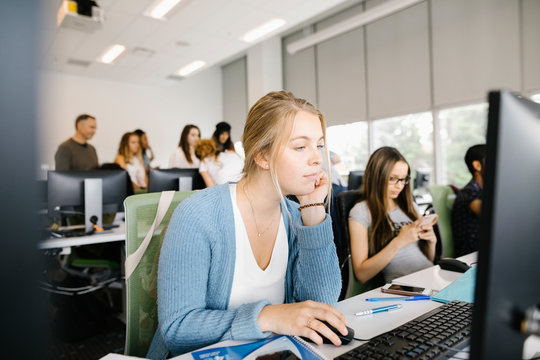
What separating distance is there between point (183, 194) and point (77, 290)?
54.8 inches

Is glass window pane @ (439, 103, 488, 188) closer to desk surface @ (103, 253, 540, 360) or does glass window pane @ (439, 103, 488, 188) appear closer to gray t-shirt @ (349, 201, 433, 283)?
gray t-shirt @ (349, 201, 433, 283)

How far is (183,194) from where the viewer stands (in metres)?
1.11

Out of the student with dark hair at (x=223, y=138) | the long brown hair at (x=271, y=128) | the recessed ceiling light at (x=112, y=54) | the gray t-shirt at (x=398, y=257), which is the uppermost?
the recessed ceiling light at (x=112, y=54)

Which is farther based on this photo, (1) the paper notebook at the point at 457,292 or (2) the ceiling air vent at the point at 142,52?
(2) the ceiling air vent at the point at 142,52

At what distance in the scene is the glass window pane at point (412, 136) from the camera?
546 centimetres

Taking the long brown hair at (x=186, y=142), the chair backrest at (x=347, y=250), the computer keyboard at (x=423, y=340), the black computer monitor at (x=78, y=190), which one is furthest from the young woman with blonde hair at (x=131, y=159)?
the computer keyboard at (x=423, y=340)

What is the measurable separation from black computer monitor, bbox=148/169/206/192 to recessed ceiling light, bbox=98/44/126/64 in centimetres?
373

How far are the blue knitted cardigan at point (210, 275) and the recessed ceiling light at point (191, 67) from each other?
614cm

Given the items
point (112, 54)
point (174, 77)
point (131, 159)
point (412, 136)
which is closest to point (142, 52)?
point (112, 54)

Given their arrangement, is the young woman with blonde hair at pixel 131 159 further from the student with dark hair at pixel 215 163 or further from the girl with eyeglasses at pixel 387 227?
the girl with eyeglasses at pixel 387 227

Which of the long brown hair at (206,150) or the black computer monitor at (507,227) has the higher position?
the long brown hair at (206,150)

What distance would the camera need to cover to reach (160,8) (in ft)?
15.3

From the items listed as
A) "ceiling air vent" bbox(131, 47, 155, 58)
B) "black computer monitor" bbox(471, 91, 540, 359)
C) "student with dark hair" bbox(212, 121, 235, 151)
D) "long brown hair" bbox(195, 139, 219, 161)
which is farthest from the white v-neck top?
"ceiling air vent" bbox(131, 47, 155, 58)

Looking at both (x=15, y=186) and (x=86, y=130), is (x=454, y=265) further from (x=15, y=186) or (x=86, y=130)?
(x=86, y=130)
